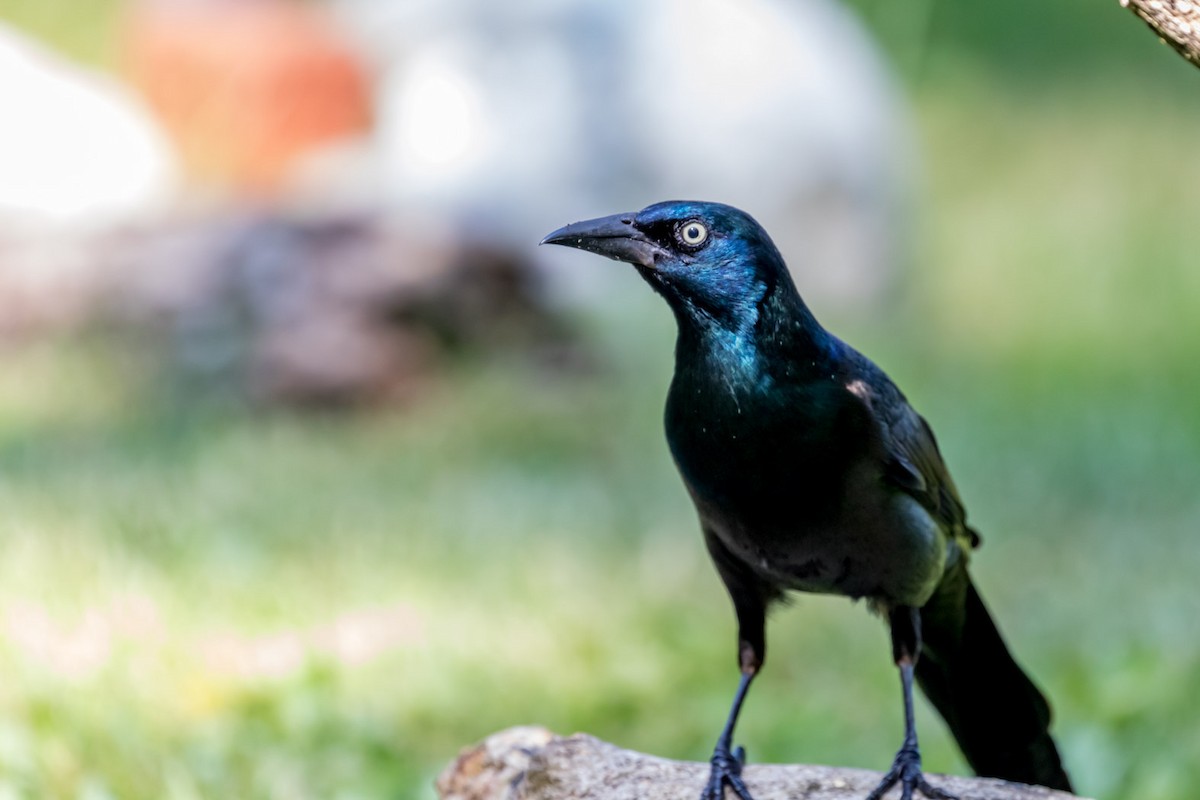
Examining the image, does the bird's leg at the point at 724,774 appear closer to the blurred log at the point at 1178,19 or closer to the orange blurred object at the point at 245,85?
the blurred log at the point at 1178,19

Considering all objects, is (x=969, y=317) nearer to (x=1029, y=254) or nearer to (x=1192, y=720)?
(x=1029, y=254)

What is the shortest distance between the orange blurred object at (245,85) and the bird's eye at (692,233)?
26.2 ft

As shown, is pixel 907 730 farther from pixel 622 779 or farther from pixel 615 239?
pixel 615 239

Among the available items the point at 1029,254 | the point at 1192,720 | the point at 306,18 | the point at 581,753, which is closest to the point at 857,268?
the point at 1029,254

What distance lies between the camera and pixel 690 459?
2.55 m

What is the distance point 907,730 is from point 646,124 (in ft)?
21.8

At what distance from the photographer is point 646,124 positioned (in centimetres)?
905

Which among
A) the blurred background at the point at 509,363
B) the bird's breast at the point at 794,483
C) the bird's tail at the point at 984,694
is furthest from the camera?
the blurred background at the point at 509,363

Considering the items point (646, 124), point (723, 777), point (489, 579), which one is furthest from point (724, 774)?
point (646, 124)

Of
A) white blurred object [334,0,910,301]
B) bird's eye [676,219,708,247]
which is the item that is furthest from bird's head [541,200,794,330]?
white blurred object [334,0,910,301]

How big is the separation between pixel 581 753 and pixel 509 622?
5.72 ft

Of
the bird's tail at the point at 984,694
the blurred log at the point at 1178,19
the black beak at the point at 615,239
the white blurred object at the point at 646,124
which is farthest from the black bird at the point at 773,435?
the white blurred object at the point at 646,124

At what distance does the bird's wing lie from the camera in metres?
2.66

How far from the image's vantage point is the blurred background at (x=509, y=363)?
3.98 m
